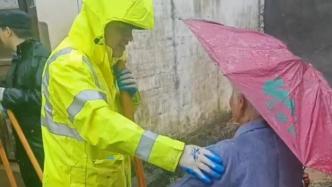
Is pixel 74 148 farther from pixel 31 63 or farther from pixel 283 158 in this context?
pixel 31 63

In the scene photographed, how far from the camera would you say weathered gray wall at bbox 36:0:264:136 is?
5.66 meters

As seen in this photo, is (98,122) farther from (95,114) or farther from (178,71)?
(178,71)

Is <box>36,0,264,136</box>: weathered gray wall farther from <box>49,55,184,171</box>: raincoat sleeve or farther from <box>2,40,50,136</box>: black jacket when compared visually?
<box>49,55,184,171</box>: raincoat sleeve

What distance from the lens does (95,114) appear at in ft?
7.34

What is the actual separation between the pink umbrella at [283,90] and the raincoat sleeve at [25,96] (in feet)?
6.16

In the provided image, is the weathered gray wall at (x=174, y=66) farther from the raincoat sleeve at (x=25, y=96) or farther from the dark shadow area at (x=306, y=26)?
the dark shadow area at (x=306, y=26)

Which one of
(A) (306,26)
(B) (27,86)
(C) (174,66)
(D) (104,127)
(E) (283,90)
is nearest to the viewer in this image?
(E) (283,90)

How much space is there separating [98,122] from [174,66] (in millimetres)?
4435

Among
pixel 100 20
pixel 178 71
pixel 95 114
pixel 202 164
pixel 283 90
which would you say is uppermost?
pixel 100 20

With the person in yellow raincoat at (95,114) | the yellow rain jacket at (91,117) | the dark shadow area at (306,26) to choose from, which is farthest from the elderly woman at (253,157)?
the dark shadow area at (306,26)

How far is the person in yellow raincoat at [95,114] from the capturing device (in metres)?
2.17

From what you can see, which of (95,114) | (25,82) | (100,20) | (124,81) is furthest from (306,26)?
(95,114)

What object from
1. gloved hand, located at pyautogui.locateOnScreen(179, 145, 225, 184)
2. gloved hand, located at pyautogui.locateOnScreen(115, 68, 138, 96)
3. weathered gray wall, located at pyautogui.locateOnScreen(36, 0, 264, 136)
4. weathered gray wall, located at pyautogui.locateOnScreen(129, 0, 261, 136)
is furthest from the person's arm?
weathered gray wall, located at pyautogui.locateOnScreen(129, 0, 261, 136)

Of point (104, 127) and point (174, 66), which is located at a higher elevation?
point (104, 127)
